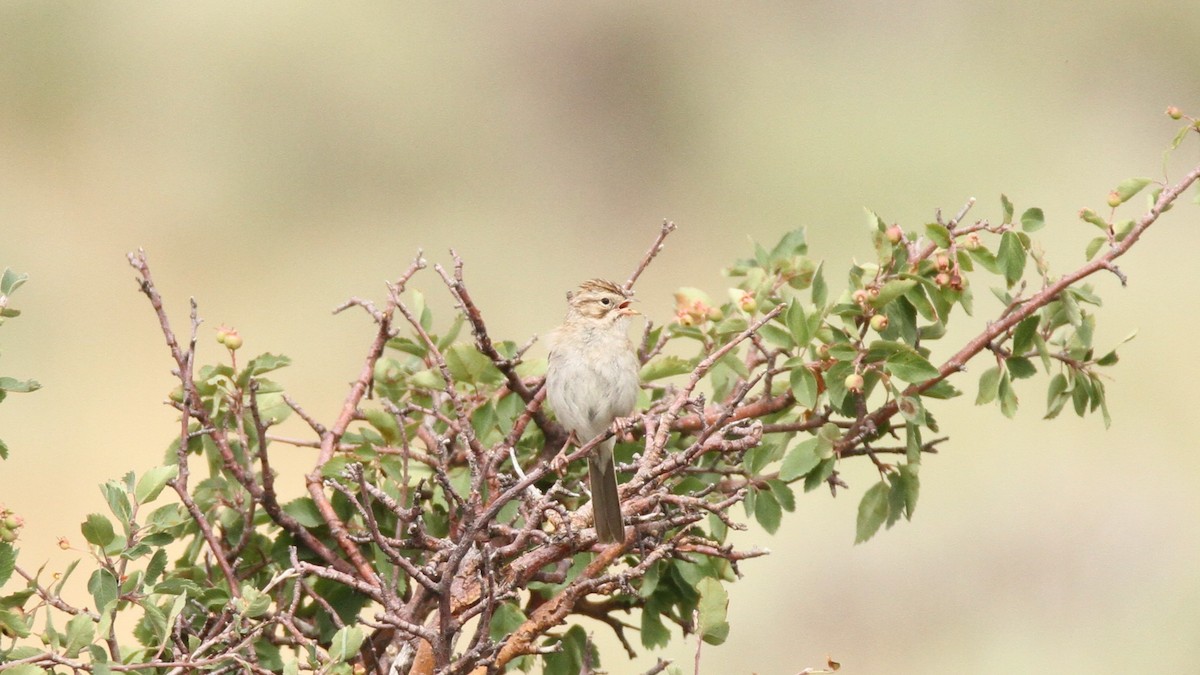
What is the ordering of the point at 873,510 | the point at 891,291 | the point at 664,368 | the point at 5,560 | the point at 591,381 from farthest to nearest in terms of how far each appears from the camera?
the point at 591,381 → the point at 664,368 → the point at 873,510 → the point at 891,291 → the point at 5,560

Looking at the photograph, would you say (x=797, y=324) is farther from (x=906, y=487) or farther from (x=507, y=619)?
(x=507, y=619)

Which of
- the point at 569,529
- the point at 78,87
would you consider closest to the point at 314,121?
the point at 78,87

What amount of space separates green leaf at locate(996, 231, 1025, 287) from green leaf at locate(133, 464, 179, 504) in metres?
1.25

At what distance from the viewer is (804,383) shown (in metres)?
1.95

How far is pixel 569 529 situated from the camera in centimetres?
157

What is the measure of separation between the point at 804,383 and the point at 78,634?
41.3 inches

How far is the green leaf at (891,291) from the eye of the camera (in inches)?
76.6

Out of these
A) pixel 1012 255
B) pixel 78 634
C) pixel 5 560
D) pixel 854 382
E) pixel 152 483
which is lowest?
pixel 78 634

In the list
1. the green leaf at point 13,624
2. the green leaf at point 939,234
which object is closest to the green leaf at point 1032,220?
the green leaf at point 939,234

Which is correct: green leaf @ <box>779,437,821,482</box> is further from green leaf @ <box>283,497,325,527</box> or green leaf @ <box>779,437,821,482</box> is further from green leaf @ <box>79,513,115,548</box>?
green leaf @ <box>79,513,115,548</box>

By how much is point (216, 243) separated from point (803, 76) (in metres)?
2.89

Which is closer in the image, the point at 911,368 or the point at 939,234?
the point at 911,368

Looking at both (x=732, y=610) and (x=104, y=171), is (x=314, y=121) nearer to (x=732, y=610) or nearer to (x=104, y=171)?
(x=104, y=171)

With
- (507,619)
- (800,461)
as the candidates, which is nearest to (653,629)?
(507,619)
